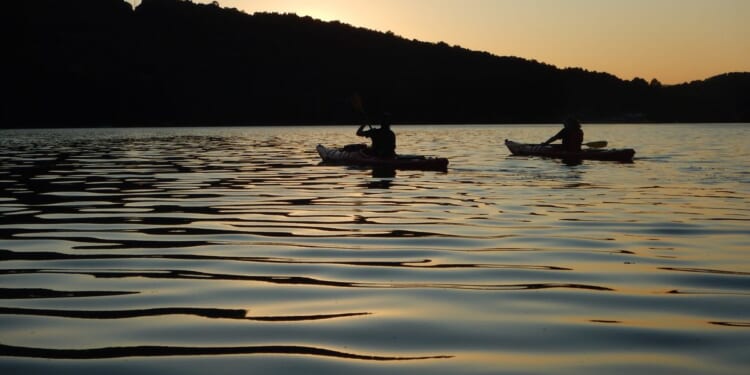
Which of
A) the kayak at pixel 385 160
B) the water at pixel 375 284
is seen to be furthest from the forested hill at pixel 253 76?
the water at pixel 375 284

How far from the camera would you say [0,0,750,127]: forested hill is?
409ft

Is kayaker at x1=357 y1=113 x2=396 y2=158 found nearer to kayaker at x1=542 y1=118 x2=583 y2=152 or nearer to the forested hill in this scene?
kayaker at x1=542 y1=118 x2=583 y2=152

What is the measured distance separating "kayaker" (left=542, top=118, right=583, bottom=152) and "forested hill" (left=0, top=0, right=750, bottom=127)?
334 feet

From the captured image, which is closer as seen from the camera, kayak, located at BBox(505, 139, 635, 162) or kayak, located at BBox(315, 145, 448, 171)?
kayak, located at BBox(315, 145, 448, 171)

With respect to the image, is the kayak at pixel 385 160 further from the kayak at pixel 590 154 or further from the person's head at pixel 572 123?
the kayak at pixel 590 154

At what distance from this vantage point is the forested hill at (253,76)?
125 meters

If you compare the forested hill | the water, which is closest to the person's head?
the water

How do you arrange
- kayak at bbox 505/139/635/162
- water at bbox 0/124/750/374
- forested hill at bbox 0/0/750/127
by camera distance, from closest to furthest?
1. water at bbox 0/124/750/374
2. kayak at bbox 505/139/635/162
3. forested hill at bbox 0/0/750/127

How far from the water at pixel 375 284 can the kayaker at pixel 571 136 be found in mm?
10267

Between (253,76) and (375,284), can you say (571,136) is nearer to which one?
(375,284)

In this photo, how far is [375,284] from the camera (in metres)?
6.32

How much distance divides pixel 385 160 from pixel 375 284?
14310 millimetres

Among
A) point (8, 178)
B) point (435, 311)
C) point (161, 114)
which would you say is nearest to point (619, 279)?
point (435, 311)

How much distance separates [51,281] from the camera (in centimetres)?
652
